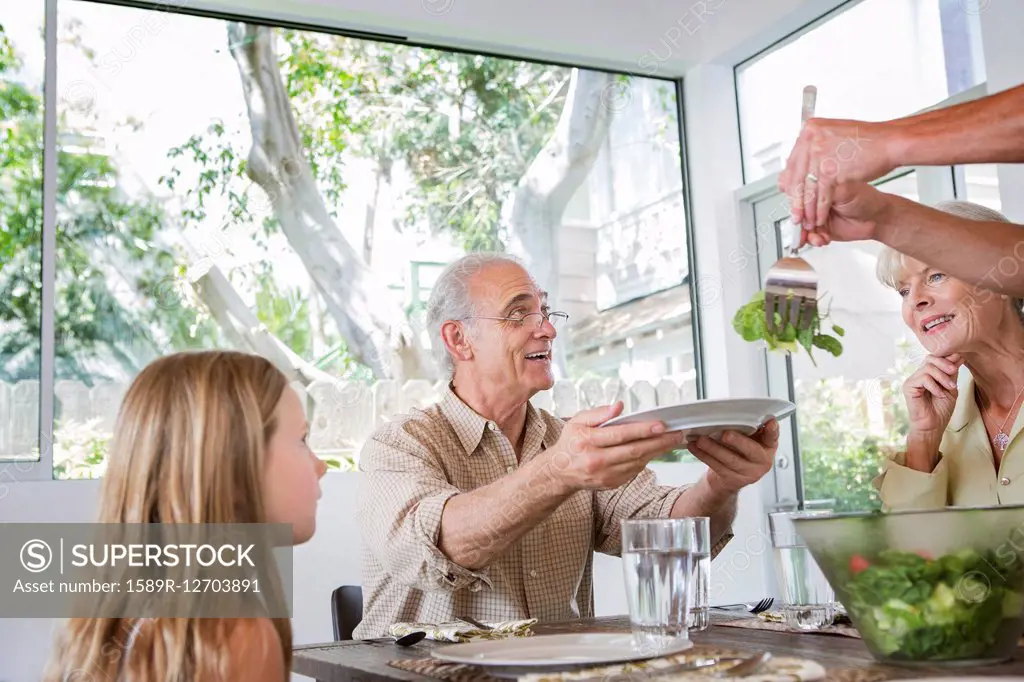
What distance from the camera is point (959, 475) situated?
7.25 feet

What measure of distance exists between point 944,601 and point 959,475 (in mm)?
1213

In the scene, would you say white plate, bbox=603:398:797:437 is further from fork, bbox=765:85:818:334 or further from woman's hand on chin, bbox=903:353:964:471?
woman's hand on chin, bbox=903:353:964:471

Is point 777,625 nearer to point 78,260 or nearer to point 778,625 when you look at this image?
point 778,625

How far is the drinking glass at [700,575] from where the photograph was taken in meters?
1.36

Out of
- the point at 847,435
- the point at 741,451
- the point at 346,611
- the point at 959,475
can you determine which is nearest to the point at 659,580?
the point at 741,451

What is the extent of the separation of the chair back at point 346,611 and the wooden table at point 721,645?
51cm

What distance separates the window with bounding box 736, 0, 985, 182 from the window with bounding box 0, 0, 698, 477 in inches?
14.9

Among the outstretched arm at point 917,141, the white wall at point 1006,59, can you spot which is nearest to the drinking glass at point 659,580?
the outstretched arm at point 917,141

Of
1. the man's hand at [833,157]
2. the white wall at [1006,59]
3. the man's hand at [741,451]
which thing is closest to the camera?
the man's hand at [833,157]

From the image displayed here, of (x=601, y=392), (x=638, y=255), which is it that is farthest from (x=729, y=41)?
(x=601, y=392)

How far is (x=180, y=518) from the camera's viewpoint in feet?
3.70

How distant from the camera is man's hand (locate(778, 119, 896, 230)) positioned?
5.29ft

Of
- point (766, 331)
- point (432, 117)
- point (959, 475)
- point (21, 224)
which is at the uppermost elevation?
point (432, 117)

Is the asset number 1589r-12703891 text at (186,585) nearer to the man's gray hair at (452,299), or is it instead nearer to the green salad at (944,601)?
the green salad at (944,601)
